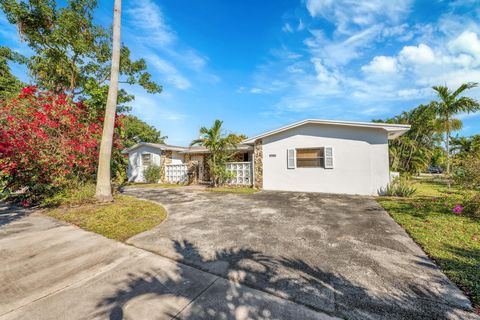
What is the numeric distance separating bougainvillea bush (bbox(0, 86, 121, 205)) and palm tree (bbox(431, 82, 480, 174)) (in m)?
20.0

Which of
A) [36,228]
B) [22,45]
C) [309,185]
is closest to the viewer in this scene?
[36,228]

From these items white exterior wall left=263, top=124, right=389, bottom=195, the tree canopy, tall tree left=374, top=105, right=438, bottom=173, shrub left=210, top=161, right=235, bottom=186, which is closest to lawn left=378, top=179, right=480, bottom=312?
white exterior wall left=263, top=124, right=389, bottom=195

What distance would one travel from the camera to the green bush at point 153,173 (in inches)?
609

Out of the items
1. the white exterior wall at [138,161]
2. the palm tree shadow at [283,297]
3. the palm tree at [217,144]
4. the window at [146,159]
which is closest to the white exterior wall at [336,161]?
the palm tree at [217,144]

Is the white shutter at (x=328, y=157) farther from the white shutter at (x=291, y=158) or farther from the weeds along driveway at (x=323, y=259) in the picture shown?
the weeds along driveway at (x=323, y=259)

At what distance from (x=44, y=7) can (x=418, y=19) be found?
19990 mm

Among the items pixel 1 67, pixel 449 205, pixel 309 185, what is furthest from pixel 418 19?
pixel 1 67

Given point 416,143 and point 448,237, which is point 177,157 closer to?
point 448,237

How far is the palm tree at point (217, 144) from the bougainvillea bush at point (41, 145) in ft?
17.8

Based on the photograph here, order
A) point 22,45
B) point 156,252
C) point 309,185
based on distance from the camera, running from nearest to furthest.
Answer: point 156,252
point 309,185
point 22,45

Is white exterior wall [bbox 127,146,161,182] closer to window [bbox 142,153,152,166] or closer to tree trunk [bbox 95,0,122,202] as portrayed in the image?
window [bbox 142,153,152,166]

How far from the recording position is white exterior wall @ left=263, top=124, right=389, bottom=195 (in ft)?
29.5

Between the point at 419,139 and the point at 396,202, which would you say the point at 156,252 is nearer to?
the point at 396,202

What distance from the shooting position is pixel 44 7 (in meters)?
11.3
